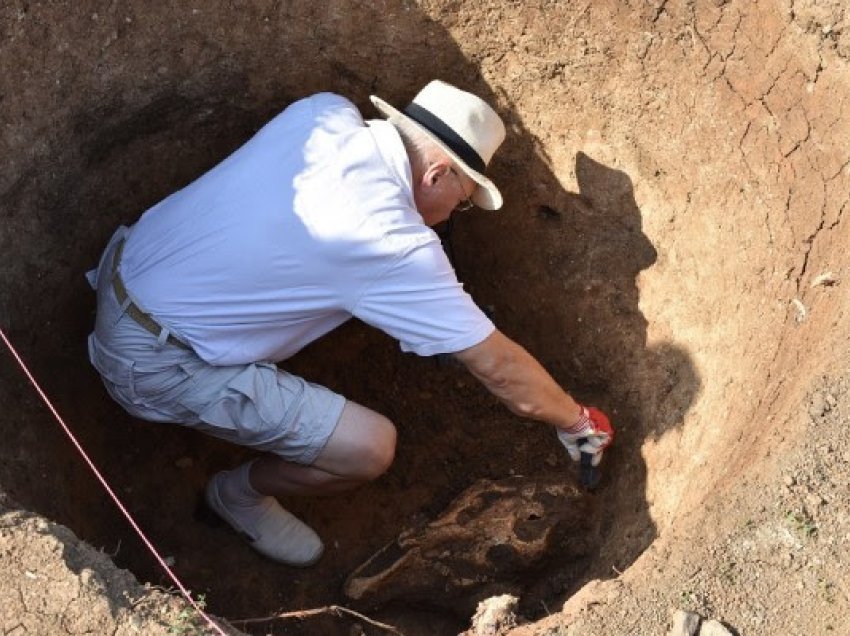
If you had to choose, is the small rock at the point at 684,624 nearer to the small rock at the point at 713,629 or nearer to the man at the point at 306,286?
the small rock at the point at 713,629

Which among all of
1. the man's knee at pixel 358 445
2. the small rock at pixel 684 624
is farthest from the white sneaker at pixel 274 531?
the small rock at pixel 684 624

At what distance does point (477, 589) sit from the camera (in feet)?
11.1

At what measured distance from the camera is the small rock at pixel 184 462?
147 inches

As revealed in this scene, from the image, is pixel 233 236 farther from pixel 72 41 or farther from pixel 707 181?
pixel 707 181

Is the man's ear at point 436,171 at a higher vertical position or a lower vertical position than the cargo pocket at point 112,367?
higher

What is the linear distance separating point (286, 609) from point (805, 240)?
6.78 ft

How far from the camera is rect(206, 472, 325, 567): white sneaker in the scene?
3477 mm

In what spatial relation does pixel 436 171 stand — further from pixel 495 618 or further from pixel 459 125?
pixel 495 618

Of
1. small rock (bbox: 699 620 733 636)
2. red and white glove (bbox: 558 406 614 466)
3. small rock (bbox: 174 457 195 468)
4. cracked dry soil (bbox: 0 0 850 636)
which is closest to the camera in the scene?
small rock (bbox: 699 620 733 636)

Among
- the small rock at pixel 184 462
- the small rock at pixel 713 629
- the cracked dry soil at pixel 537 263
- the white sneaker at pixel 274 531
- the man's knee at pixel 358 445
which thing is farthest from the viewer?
the small rock at pixel 184 462

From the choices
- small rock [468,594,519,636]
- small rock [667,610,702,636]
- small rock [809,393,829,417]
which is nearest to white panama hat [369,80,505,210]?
small rock [809,393,829,417]

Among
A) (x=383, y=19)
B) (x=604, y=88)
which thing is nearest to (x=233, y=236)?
(x=383, y=19)

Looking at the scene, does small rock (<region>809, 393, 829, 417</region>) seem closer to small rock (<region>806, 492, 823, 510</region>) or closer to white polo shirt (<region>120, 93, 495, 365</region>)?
small rock (<region>806, 492, 823, 510</region>)

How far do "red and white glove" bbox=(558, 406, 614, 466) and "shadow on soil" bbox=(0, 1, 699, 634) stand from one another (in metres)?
0.16
